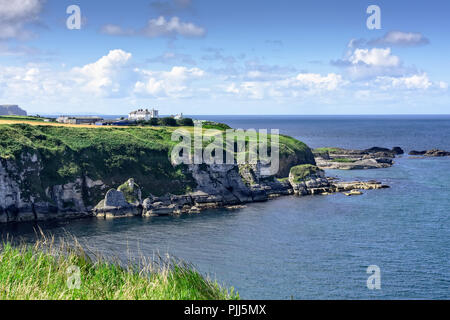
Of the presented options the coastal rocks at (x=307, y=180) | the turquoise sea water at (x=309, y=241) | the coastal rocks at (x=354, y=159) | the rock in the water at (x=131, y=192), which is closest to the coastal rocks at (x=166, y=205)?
the rock in the water at (x=131, y=192)

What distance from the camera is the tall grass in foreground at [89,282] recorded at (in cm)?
2012

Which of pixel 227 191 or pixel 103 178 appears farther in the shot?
pixel 227 191

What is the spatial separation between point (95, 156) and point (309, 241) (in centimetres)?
4973

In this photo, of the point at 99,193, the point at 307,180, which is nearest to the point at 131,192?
the point at 99,193

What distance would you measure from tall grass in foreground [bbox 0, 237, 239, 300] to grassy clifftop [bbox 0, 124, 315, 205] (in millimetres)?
58264

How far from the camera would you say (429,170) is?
129500 mm

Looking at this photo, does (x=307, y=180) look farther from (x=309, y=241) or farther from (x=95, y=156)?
(x=95, y=156)

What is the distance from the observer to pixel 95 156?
93.3 metres

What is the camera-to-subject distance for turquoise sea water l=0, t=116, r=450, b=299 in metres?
47.6

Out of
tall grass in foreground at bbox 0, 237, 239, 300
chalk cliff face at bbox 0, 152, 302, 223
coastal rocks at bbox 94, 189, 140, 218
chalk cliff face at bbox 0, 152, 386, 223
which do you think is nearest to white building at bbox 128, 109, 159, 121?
chalk cliff face at bbox 0, 152, 386, 223

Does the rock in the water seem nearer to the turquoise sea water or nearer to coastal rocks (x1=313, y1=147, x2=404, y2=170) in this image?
the turquoise sea water
